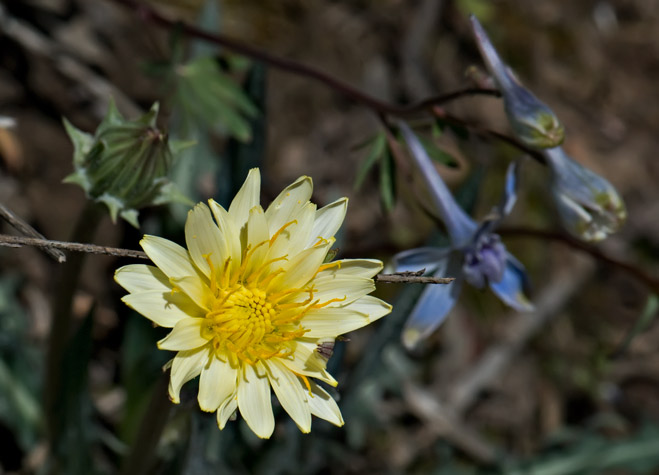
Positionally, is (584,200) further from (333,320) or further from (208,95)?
(208,95)

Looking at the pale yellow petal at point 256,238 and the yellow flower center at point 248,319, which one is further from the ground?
the pale yellow petal at point 256,238

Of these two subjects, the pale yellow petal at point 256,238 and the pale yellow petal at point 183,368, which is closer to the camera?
the pale yellow petal at point 183,368

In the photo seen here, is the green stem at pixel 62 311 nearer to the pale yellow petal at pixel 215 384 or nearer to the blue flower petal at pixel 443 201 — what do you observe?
the pale yellow petal at pixel 215 384

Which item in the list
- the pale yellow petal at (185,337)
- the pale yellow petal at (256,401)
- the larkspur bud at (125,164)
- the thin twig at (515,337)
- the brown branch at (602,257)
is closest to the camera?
the pale yellow petal at (185,337)

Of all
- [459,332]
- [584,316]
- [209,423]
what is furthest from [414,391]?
[209,423]

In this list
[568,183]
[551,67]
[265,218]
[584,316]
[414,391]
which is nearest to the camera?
[265,218]

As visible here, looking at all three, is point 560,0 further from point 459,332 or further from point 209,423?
point 209,423

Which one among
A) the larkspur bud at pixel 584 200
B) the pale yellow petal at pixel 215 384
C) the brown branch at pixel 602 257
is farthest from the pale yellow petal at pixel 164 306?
the brown branch at pixel 602 257
